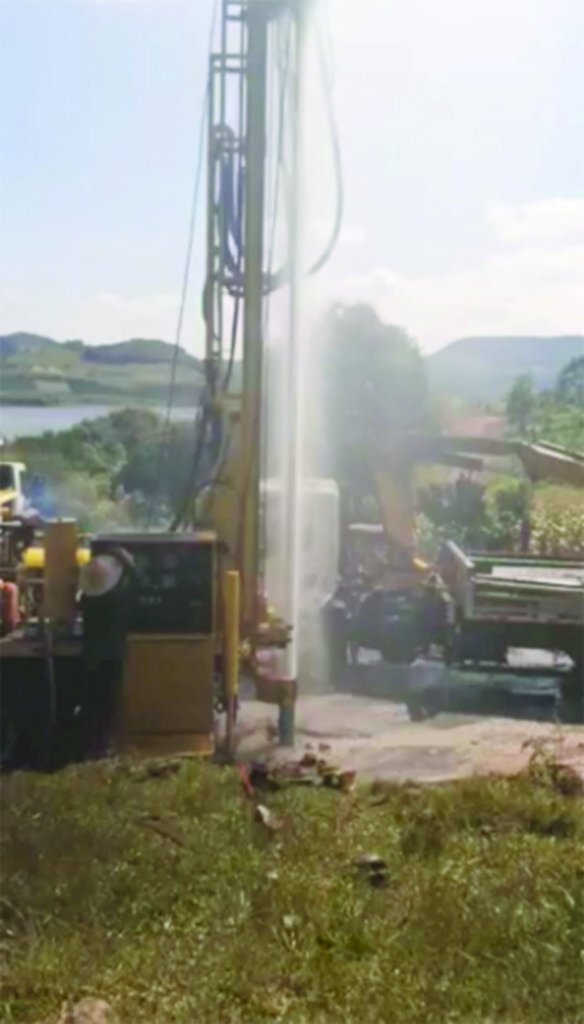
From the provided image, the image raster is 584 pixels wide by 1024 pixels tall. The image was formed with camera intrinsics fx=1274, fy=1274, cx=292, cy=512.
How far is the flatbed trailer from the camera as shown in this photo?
15.8 feet

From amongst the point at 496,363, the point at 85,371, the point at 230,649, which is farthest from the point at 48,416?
the point at 496,363

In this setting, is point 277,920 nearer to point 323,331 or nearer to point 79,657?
point 79,657

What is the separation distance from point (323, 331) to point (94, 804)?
5.21ft

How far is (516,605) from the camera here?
4.87 metres

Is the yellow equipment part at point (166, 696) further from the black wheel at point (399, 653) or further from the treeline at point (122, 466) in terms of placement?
the black wheel at point (399, 653)

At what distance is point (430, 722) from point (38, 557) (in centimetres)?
137

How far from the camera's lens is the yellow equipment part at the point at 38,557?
3.75 meters

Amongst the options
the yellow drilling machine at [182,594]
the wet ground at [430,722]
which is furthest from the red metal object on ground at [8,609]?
the wet ground at [430,722]

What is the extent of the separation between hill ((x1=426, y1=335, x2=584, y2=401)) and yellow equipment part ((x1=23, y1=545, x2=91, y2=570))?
122 centimetres

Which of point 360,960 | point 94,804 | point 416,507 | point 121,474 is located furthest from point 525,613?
point 360,960

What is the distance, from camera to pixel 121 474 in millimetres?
3844

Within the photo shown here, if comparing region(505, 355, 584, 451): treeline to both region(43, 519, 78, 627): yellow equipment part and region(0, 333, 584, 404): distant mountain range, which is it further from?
region(43, 519, 78, 627): yellow equipment part

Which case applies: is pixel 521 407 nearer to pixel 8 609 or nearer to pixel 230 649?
pixel 230 649

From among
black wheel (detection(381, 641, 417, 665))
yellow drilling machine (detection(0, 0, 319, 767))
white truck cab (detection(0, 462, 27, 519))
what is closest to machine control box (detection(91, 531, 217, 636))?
yellow drilling machine (detection(0, 0, 319, 767))
